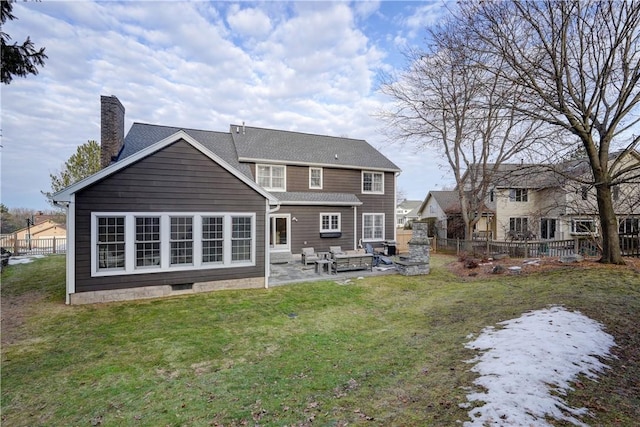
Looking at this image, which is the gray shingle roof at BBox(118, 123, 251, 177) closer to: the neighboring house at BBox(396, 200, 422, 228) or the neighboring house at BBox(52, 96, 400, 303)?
the neighboring house at BBox(52, 96, 400, 303)

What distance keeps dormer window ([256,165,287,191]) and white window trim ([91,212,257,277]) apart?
6.77 meters

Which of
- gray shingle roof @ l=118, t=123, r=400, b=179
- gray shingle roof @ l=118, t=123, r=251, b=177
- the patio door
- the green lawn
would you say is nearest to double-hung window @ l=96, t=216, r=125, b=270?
the green lawn

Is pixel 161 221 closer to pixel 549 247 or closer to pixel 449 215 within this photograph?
pixel 549 247

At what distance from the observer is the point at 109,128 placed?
38.6ft

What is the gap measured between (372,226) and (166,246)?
1315cm

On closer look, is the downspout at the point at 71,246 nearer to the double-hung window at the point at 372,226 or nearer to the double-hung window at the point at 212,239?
the double-hung window at the point at 212,239

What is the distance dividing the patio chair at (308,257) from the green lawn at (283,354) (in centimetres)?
431

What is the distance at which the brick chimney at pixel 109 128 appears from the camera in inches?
460

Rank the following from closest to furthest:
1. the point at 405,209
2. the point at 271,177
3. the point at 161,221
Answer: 1. the point at 161,221
2. the point at 271,177
3. the point at 405,209

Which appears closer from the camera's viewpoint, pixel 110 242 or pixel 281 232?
pixel 110 242

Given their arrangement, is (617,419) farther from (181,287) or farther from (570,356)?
(181,287)

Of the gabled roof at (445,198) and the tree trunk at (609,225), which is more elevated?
the gabled roof at (445,198)

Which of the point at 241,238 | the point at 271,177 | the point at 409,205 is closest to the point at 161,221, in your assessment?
the point at 241,238

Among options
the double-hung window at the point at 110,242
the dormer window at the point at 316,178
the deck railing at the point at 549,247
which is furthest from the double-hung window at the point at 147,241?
the deck railing at the point at 549,247
